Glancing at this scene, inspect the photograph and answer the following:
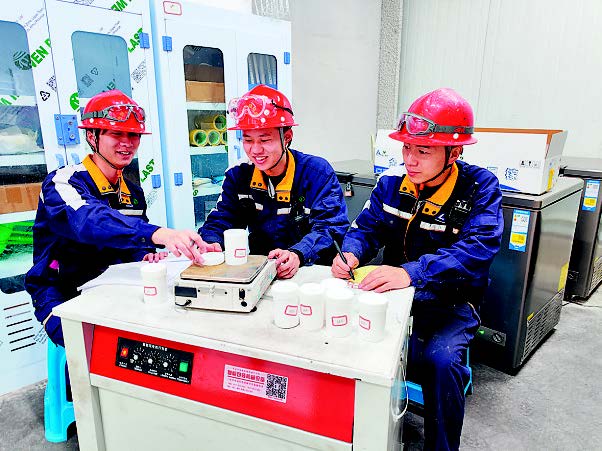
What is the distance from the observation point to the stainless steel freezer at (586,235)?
285 cm

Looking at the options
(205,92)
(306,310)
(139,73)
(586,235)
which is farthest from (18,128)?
(586,235)

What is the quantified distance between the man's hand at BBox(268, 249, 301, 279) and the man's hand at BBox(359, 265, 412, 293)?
25 centimetres

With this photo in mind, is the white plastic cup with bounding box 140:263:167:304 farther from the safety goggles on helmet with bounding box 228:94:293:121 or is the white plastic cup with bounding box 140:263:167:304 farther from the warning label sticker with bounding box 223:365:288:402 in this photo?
the safety goggles on helmet with bounding box 228:94:293:121

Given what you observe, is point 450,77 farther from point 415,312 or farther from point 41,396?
point 41,396

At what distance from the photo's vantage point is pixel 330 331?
1020 millimetres

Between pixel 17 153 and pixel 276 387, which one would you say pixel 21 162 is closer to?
pixel 17 153

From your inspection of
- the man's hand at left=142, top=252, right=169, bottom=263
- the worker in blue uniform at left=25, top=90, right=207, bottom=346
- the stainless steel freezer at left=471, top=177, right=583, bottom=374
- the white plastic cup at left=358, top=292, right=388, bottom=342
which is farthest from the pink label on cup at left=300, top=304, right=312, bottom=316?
the stainless steel freezer at left=471, top=177, right=583, bottom=374

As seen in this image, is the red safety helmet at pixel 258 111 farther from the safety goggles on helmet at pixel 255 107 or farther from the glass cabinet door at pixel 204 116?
the glass cabinet door at pixel 204 116

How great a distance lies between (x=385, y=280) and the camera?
130cm

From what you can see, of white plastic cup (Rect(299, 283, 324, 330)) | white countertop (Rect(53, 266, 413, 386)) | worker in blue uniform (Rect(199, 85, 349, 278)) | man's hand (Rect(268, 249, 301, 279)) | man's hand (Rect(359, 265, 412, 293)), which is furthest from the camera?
worker in blue uniform (Rect(199, 85, 349, 278))

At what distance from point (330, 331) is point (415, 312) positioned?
757 millimetres

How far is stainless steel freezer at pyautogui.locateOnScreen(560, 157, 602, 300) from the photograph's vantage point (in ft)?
9.34

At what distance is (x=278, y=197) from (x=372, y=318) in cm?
98

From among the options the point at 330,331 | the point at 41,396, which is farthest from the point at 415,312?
the point at 41,396
